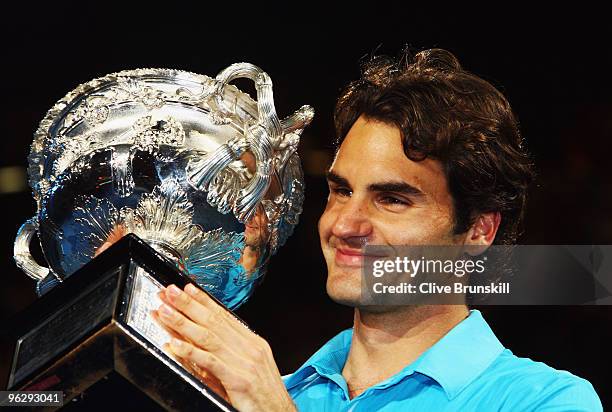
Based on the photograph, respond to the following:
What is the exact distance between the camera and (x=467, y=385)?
1586 millimetres

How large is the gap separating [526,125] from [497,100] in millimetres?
841

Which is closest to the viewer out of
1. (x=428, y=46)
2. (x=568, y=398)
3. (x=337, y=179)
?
(x=568, y=398)

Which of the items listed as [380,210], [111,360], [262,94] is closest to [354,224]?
[380,210]

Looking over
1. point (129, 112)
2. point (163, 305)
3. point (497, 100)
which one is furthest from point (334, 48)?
point (163, 305)

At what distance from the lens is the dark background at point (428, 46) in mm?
2562

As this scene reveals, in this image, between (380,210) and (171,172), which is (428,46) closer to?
(380,210)

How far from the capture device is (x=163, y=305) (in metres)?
1.34

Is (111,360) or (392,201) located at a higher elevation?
(392,201)

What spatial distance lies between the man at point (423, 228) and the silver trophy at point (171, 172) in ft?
0.44

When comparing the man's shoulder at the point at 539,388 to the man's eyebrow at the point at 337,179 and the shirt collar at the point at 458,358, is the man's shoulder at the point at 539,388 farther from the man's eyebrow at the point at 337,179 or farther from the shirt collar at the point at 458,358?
the man's eyebrow at the point at 337,179

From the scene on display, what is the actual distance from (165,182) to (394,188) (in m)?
0.37

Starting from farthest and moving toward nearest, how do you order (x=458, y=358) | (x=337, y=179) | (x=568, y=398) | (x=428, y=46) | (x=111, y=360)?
(x=428, y=46)
(x=337, y=179)
(x=458, y=358)
(x=568, y=398)
(x=111, y=360)

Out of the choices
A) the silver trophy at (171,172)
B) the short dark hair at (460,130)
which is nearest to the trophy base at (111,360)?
the silver trophy at (171,172)

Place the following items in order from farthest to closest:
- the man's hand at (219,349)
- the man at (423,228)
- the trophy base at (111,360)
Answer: the man at (423,228)
the man's hand at (219,349)
the trophy base at (111,360)
